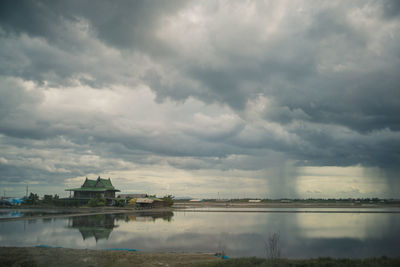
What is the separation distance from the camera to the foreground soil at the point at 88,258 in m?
18.2

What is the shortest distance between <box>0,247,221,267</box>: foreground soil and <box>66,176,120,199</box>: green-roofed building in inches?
2899

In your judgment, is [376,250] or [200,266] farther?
Result: [376,250]

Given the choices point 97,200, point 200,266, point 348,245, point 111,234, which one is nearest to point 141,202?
point 97,200

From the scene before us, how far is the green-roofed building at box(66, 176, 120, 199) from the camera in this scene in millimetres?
92375

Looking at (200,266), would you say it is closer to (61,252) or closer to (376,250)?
(61,252)

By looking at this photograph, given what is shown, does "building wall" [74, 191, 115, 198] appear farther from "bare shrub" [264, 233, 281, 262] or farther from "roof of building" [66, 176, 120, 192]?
"bare shrub" [264, 233, 281, 262]

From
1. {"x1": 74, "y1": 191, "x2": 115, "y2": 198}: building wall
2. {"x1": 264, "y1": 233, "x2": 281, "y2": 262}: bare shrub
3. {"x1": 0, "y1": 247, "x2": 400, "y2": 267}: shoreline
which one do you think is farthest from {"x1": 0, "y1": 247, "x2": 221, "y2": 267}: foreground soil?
{"x1": 74, "y1": 191, "x2": 115, "y2": 198}: building wall

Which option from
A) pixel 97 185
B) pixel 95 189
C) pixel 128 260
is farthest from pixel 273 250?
pixel 97 185

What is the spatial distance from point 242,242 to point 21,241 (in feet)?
75.4

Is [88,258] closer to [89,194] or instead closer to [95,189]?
[95,189]

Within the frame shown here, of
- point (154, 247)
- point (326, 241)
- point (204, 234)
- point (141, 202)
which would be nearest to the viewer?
point (154, 247)

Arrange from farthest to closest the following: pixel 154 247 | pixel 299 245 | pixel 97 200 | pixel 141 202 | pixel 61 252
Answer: pixel 141 202 < pixel 97 200 < pixel 299 245 < pixel 154 247 < pixel 61 252

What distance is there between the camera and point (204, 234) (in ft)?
117

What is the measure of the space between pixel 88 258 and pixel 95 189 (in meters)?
78.1
